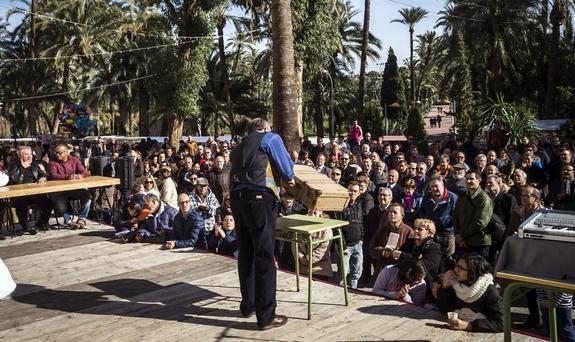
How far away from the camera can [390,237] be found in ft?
20.8

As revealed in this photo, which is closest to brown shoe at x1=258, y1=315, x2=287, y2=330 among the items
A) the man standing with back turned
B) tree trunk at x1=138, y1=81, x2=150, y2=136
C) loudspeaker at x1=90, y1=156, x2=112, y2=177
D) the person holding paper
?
the man standing with back turned

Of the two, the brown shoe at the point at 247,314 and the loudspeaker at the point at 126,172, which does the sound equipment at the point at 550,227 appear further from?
the loudspeaker at the point at 126,172

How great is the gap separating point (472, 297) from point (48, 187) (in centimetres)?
584

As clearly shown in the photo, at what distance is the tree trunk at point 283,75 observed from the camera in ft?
39.9

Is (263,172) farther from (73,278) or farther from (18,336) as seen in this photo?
(73,278)

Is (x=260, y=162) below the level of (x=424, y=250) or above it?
above

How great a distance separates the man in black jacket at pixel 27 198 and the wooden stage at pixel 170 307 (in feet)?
6.13

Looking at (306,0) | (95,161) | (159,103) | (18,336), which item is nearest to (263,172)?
(18,336)

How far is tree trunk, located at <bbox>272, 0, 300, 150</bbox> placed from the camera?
39.9ft

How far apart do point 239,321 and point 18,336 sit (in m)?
1.69

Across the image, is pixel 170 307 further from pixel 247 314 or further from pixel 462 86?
pixel 462 86

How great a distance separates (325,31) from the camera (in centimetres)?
2045

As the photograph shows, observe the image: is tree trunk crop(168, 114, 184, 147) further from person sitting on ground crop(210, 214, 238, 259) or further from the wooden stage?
the wooden stage

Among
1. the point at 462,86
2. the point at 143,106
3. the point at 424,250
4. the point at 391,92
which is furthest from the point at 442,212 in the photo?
the point at 391,92
